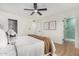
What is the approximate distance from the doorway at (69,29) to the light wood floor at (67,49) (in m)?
0.09

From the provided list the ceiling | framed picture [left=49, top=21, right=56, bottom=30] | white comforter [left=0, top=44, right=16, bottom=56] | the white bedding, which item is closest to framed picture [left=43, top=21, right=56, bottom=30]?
framed picture [left=49, top=21, right=56, bottom=30]

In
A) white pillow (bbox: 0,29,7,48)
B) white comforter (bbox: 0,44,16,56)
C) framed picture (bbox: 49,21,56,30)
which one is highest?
framed picture (bbox: 49,21,56,30)

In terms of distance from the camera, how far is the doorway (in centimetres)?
142

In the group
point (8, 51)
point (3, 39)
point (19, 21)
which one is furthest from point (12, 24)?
point (8, 51)

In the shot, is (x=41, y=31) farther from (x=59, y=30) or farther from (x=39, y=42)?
(x=59, y=30)

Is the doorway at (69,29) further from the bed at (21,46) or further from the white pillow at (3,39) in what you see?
the white pillow at (3,39)

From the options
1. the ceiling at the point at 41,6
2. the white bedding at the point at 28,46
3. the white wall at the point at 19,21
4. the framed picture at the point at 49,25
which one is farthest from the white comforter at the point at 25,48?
the ceiling at the point at 41,6

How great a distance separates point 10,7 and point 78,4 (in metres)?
0.97

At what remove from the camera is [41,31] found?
146 cm

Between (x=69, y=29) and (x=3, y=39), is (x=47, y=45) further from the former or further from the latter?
(x=3, y=39)

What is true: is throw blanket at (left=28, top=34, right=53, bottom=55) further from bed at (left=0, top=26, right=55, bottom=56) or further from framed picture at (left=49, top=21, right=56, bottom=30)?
framed picture at (left=49, top=21, right=56, bottom=30)

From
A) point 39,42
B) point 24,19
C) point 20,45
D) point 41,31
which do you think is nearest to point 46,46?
point 39,42

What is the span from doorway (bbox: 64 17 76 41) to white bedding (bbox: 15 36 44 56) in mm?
386

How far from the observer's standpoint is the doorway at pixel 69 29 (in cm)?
142
